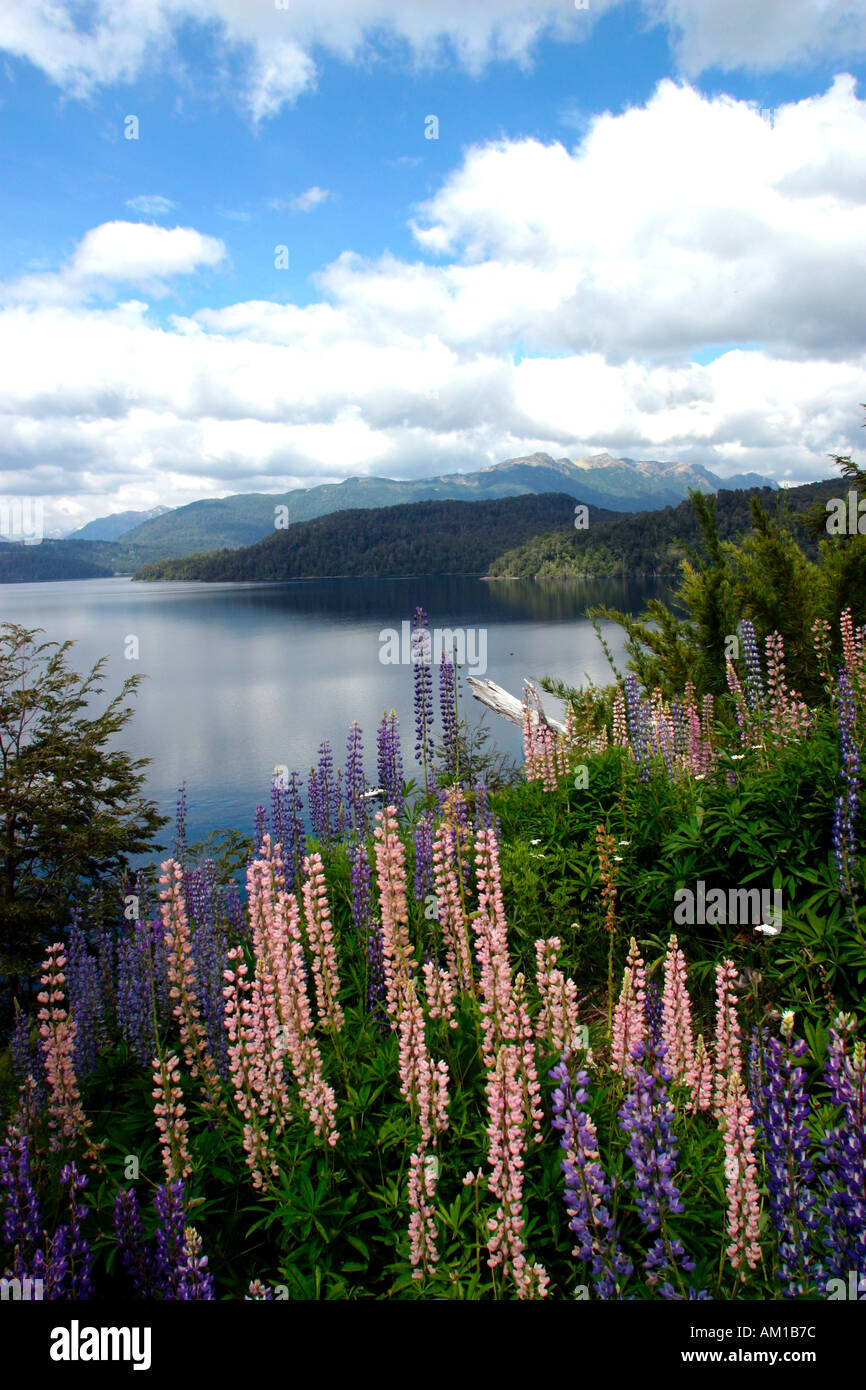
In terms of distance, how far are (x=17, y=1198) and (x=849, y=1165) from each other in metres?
3.04

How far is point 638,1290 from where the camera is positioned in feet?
8.77

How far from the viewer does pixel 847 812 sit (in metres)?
4.87

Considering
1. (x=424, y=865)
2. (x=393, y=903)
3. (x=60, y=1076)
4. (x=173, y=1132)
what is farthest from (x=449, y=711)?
(x=173, y=1132)

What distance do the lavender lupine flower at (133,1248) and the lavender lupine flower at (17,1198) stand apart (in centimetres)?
31

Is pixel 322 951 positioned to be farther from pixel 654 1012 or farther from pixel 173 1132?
pixel 654 1012

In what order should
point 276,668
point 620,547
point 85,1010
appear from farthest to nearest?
point 620,547, point 276,668, point 85,1010

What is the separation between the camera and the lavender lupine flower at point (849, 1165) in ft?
7.09

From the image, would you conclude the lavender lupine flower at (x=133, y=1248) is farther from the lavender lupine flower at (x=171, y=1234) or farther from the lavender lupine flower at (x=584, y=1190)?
the lavender lupine flower at (x=584, y=1190)

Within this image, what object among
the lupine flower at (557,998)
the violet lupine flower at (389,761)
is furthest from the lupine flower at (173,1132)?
the violet lupine flower at (389,761)

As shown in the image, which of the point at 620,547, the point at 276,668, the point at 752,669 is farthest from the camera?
the point at 620,547

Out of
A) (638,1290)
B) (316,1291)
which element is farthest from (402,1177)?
(638,1290)

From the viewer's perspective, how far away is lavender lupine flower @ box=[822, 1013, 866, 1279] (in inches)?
85.0
